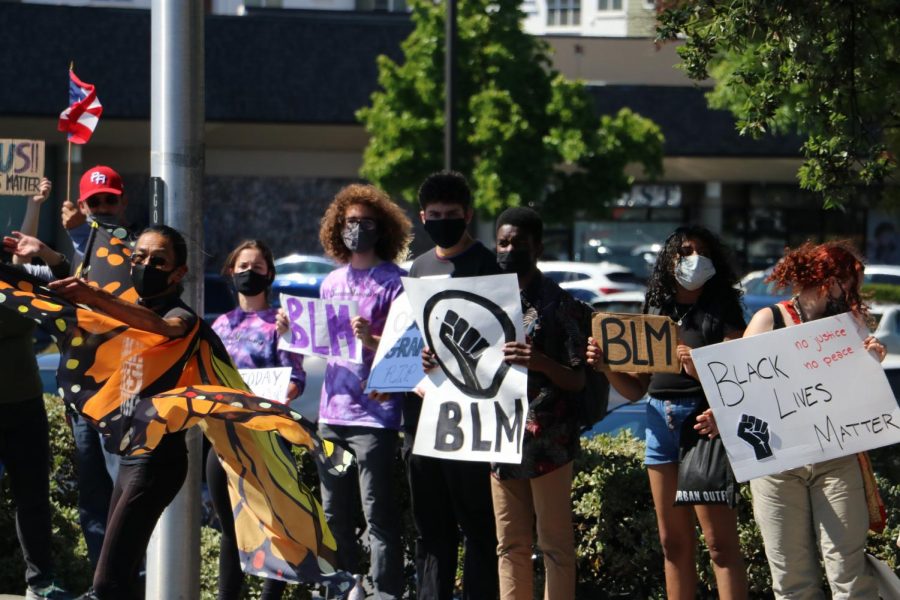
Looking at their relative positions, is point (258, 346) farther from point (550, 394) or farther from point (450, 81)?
point (450, 81)

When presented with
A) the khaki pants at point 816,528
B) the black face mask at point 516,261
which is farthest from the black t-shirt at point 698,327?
the black face mask at point 516,261

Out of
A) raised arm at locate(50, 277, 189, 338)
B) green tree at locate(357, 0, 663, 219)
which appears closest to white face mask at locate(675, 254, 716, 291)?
raised arm at locate(50, 277, 189, 338)

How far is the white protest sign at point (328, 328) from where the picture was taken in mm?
6453

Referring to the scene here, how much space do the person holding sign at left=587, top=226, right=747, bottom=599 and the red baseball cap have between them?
8.61 feet

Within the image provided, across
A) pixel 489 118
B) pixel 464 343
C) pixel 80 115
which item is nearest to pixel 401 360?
pixel 464 343

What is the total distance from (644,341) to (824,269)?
79 centimetres

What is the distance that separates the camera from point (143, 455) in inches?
207

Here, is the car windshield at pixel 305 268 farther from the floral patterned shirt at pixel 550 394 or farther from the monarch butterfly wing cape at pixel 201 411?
the monarch butterfly wing cape at pixel 201 411

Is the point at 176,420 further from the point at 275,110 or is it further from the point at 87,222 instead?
the point at 275,110

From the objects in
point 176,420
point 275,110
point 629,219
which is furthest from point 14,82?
point 176,420

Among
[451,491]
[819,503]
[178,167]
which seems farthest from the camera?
[451,491]

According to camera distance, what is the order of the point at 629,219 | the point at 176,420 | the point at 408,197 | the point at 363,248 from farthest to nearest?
1. the point at 629,219
2. the point at 408,197
3. the point at 363,248
4. the point at 176,420

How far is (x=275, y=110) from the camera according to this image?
99.1ft

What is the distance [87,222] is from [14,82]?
2281 centimetres
